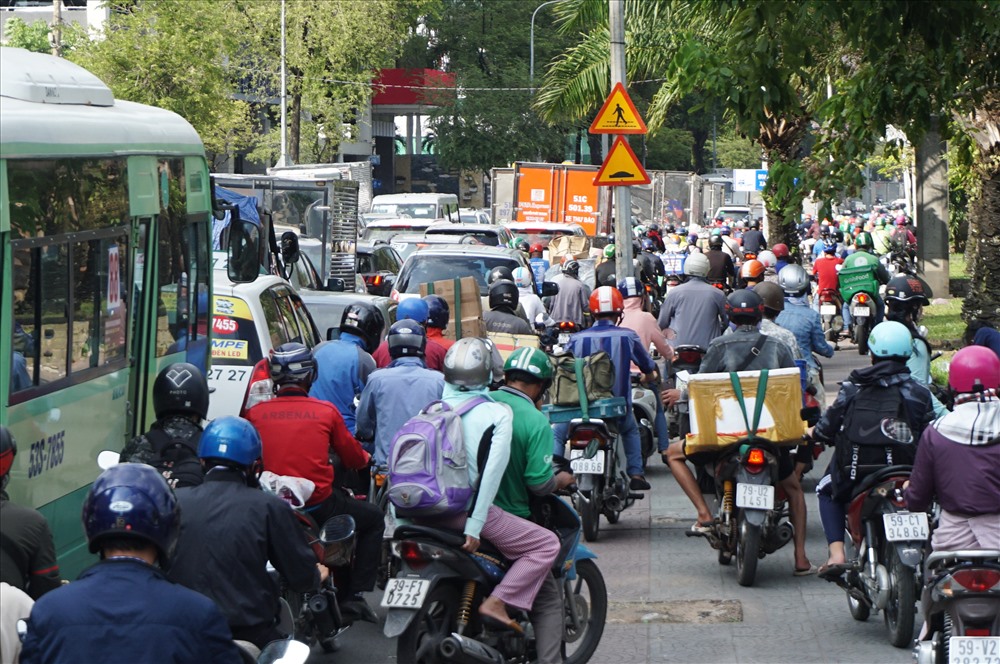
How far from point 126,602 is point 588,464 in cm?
707

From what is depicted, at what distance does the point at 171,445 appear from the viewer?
6.39m

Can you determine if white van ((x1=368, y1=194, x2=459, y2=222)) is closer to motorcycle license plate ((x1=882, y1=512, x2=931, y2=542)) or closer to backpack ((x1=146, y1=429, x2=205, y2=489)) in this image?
motorcycle license plate ((x1=882, y1=512, x2=931, y2=542))

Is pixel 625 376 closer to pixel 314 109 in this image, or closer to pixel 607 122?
pixel 607 122

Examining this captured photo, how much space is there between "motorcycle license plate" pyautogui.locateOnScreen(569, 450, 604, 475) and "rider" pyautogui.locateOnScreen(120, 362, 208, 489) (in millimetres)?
4142

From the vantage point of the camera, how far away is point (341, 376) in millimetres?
9062

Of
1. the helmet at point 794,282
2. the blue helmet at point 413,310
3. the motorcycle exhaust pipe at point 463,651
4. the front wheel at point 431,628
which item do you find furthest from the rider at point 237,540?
the helmet at point 794,282

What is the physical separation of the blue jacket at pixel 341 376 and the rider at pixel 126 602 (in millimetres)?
5439

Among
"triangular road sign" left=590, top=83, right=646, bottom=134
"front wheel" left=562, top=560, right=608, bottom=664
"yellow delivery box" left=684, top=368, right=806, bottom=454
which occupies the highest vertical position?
"triangular road sign" left=590, top=83, right=646, bottom=134

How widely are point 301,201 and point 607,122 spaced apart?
10136 millimetres

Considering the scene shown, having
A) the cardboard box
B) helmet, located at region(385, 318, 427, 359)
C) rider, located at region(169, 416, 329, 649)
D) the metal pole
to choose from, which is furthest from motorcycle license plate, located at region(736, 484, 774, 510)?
the metal pole

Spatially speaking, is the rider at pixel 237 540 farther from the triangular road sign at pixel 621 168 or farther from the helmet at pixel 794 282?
the triangular road sign at pixel 621 168

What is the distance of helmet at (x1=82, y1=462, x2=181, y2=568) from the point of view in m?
3.52

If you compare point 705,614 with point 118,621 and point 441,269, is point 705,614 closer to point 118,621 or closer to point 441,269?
point 118,621

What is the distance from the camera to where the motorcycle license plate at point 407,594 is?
243 inches
